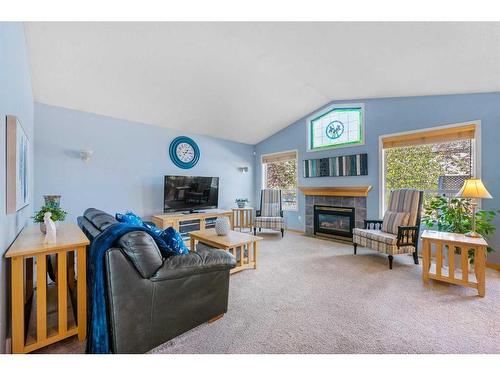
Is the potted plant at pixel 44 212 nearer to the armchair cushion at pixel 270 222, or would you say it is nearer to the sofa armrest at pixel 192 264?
the sofa armrest at pixel 192 264

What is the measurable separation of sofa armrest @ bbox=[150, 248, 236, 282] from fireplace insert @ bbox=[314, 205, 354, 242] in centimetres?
337

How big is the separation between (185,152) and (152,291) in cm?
383

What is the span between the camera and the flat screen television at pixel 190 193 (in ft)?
14.9

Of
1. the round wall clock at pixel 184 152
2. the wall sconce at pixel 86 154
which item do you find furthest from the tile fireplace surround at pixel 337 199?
the wall sconce at pixel 86 154

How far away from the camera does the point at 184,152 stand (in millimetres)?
5004

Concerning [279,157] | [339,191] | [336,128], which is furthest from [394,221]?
[279,157]

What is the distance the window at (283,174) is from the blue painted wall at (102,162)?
1.76m

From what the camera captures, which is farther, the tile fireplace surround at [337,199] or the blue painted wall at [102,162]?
the tile fireplace surround at [337,199]

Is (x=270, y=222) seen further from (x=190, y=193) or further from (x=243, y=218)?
(x=190, y=193)

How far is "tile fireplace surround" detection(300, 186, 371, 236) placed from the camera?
4.40 m

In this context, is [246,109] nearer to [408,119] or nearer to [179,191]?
[179,191]

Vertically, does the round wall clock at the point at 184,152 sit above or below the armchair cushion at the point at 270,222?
above

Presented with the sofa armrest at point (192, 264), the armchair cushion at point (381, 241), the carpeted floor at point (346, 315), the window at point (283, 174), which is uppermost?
the window at point (283, 174)

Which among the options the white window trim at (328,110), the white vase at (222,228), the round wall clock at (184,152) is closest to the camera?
the white vase at (222,228)
